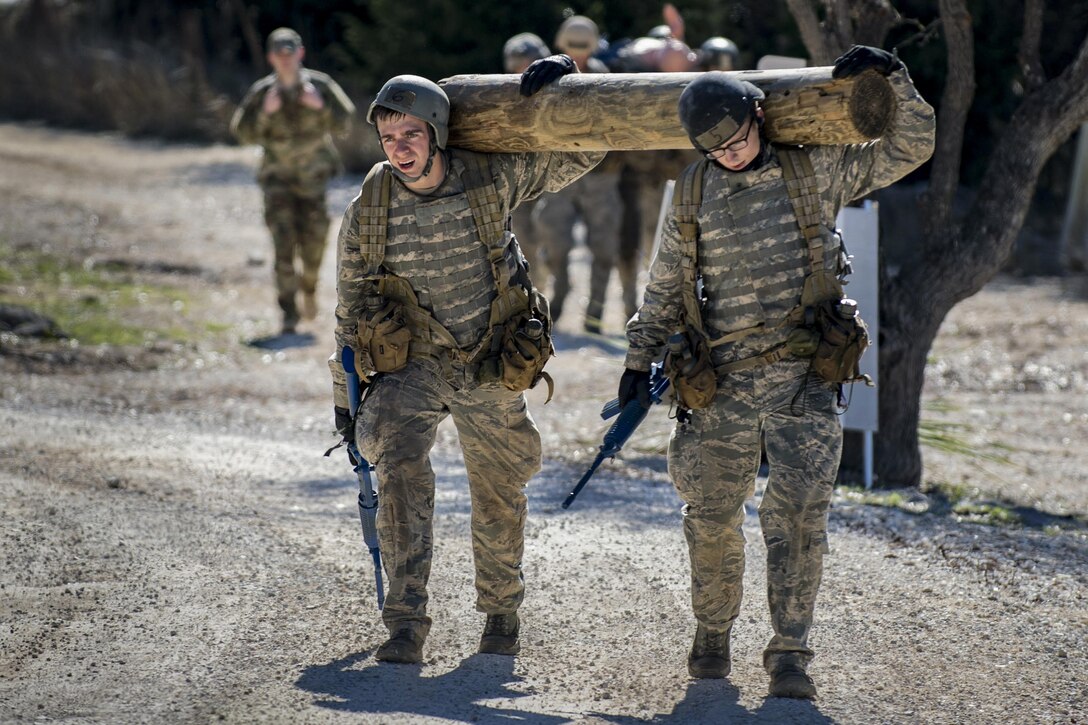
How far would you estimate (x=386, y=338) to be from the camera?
5125mm

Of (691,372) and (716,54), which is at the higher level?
(716,54)

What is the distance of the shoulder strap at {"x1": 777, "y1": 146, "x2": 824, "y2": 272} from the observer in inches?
191

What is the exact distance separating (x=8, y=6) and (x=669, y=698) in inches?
1005

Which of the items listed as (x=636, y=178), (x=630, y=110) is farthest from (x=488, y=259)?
(x=636, y=178)

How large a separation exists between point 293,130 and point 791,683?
7.93 meters

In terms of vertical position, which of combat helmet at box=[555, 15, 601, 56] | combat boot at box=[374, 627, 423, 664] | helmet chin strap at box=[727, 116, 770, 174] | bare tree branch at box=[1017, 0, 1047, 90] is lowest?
combat boot at box=[374, 627, 423, 664]

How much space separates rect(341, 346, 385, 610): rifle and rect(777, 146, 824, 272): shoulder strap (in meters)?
1.60

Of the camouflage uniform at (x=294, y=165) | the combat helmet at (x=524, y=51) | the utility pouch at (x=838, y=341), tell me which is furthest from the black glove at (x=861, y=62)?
the camouflage uniform at (x=294, y=165)

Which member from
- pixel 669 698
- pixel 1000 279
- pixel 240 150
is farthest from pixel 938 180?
pixel 240 150

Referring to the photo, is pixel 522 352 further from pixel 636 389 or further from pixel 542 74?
pixel 542 74

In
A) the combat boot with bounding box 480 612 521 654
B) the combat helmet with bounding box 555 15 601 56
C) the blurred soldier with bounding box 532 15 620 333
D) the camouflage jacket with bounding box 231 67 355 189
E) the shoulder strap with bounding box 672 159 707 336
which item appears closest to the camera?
the shoulder strap with bounding box 672 159 707 336

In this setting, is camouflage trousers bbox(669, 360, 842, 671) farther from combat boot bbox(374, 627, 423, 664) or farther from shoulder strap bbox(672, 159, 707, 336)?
combat boot bbox(374, 627, 423, 664)

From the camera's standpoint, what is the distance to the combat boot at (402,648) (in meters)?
5.09

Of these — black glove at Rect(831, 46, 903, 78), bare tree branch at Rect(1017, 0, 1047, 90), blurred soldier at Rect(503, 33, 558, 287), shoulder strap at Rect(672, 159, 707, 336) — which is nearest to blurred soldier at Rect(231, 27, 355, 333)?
blurred soldier at Rect(503, 33, 558, 287)
